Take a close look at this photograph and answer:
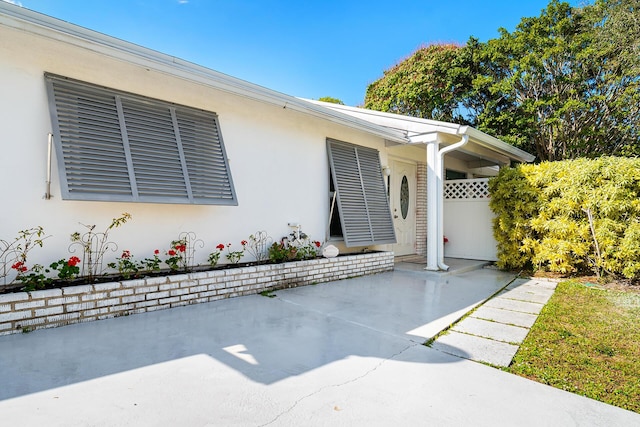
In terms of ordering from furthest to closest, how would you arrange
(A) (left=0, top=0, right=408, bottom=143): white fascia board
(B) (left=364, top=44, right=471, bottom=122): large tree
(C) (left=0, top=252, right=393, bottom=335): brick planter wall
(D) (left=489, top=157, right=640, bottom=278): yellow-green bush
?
(B) (left=364, top=44, right=471, bottom=122): large tree, (D) (left=489, top=157, right=640, bottom=278): yellow-green bush, (C) (left=0, top=252, right=393, bottom=335): brick planter wall, (A) (left=0, top=0, right=408, bottom=143): white fascia board

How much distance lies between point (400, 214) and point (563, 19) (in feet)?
34.3

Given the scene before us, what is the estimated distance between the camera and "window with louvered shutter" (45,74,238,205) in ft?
13.8

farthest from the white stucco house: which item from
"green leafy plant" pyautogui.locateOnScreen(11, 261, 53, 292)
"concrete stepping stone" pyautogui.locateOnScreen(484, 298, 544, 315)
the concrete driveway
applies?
"concrete stepping stone" pyautogui.locateOnScreen(484, 298, 544, 315)

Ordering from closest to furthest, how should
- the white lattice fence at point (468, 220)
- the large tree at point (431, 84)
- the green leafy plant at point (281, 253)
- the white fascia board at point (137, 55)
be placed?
the white fascia board at point (137, 55) → the green leafy plant at point (281, 253) → the white lattice fence at point (468, 220) → the large tree at point (431, 84)

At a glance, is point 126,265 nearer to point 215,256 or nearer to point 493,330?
point 215,256

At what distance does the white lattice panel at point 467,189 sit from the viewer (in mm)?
9704

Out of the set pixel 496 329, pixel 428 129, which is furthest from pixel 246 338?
pixel 428 129

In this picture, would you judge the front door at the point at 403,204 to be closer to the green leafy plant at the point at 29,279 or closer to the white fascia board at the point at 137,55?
the white fascia board at the point at 137,55

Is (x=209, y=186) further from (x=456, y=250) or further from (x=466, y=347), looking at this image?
(x=456, y=250)

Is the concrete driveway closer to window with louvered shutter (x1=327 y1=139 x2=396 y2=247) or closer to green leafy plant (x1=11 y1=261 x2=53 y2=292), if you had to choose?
green leafy plant (x1=11 y1=261 x2=53 y2=292)

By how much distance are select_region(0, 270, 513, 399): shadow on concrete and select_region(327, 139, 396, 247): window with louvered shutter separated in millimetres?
2142

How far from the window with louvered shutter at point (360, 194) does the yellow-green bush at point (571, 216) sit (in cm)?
293

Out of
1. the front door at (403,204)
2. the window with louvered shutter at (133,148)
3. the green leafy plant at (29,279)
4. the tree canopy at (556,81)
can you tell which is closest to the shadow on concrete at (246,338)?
the green leafy plant at (29,279)

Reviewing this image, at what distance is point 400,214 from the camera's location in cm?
987
